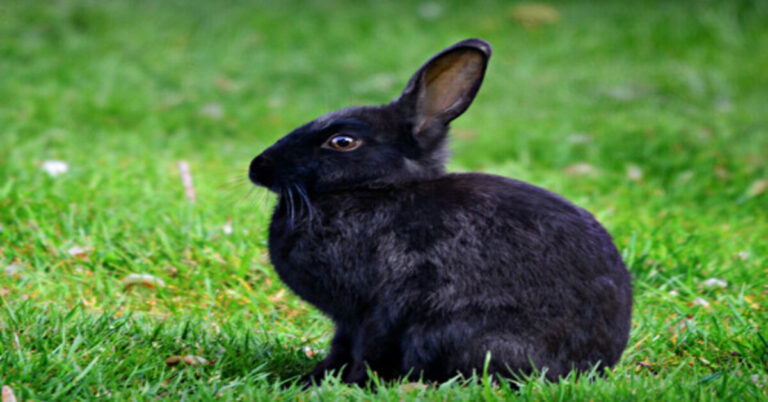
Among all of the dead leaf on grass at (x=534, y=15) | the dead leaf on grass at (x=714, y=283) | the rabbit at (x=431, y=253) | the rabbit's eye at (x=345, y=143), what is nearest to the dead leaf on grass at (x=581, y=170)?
the dead leaf on grass at (x=714, y=283)

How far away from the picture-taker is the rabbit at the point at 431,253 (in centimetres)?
287

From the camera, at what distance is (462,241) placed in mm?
2930

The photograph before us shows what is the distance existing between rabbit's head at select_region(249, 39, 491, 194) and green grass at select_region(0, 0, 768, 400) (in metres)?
0.65

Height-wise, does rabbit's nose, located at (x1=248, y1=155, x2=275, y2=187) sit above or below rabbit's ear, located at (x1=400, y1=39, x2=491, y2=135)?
below

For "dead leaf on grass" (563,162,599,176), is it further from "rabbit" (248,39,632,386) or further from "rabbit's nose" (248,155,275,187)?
"rabbit's nose" (248,155,275,187)

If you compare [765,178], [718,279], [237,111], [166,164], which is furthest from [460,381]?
[237,111]

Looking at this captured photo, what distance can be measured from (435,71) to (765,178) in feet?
12.2

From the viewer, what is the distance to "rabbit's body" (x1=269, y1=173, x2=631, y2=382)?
9.39 feet

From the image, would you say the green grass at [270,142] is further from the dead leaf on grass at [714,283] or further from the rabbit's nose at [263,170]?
the rabbit's nose at [263,170]

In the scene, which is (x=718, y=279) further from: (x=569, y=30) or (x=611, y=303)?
(x=569, y=30)

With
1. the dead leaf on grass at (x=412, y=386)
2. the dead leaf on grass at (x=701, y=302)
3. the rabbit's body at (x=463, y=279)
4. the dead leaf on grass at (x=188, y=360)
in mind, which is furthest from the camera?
the dead leaf on grass at (x=701, y=302)

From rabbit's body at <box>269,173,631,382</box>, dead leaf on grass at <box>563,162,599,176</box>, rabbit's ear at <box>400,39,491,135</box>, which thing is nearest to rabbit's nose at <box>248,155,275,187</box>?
rabbit's body at <box>269,173,631,382</box>

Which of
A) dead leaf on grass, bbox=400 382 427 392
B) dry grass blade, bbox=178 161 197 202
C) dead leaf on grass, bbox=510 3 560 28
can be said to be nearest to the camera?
dead leaf on grass, bbox=400 382 427 392

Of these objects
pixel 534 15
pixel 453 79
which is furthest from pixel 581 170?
pixel 534 15
